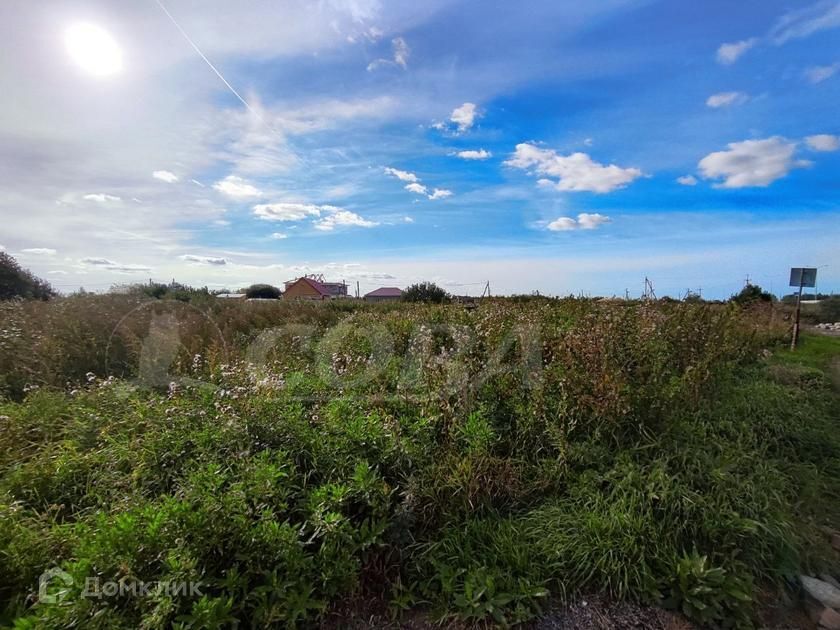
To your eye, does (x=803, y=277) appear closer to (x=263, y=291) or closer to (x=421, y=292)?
(x=421, y=292)

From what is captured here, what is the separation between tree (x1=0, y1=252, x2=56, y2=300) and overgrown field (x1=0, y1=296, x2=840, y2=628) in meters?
5.64

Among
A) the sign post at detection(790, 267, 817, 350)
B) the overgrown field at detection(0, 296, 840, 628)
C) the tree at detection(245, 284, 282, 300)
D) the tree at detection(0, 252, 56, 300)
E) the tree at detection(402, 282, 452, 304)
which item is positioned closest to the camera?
the overgrown field at detection(0, 296, 840, 628)

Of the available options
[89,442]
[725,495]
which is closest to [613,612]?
[725,495]

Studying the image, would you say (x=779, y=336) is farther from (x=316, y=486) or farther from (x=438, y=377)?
(x=316, y=486)

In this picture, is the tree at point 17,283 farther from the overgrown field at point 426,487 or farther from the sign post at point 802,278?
the sign post at point 802,278

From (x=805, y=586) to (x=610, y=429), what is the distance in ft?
3.59

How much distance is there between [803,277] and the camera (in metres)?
9.27

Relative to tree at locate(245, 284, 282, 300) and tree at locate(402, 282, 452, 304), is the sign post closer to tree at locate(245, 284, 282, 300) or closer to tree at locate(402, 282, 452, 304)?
tree at locate(402, 282, 452, 304)

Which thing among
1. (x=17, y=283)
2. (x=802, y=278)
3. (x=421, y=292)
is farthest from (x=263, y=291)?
(x=802, y=278)

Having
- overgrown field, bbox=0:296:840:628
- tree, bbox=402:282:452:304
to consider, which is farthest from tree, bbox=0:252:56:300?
tree, bbox=402:282:452:304

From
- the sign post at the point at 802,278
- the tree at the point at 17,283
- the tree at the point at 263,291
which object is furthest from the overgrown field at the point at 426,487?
the tree at the point at 263,291

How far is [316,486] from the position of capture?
2104 millimetres

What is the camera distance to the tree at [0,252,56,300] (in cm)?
786

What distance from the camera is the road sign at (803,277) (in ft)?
30.0
